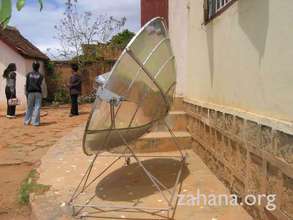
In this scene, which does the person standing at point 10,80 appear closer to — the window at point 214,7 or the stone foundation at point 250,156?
the window at point 214,7

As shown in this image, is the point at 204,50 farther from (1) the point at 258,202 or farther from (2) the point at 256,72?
(1) the point at 258,202

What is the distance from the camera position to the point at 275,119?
12.4 ft

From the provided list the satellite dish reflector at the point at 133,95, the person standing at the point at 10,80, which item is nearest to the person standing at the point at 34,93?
the person standing at the point at 10,80

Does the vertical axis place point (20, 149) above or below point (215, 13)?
below

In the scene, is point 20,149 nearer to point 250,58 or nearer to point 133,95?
point 133,95

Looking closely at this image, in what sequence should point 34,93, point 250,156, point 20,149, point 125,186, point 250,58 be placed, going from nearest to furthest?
point 250,156
point 250,58
point 125,186
point 20,149
point 34,93

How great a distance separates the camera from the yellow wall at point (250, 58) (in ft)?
12.1

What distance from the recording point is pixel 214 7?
6.59 meters

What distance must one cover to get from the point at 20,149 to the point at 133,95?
507 centimetres

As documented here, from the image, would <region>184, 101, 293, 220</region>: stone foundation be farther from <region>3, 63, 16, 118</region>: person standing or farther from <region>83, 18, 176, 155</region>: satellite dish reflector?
<region>3, 63, 16, 118</region>: person standing

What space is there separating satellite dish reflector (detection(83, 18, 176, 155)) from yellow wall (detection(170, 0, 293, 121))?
79 cm

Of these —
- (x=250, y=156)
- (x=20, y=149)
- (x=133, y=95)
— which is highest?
(x=133, y=95)

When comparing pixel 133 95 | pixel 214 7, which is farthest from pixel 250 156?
pixel 214 7

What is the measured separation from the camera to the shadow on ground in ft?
18.2
